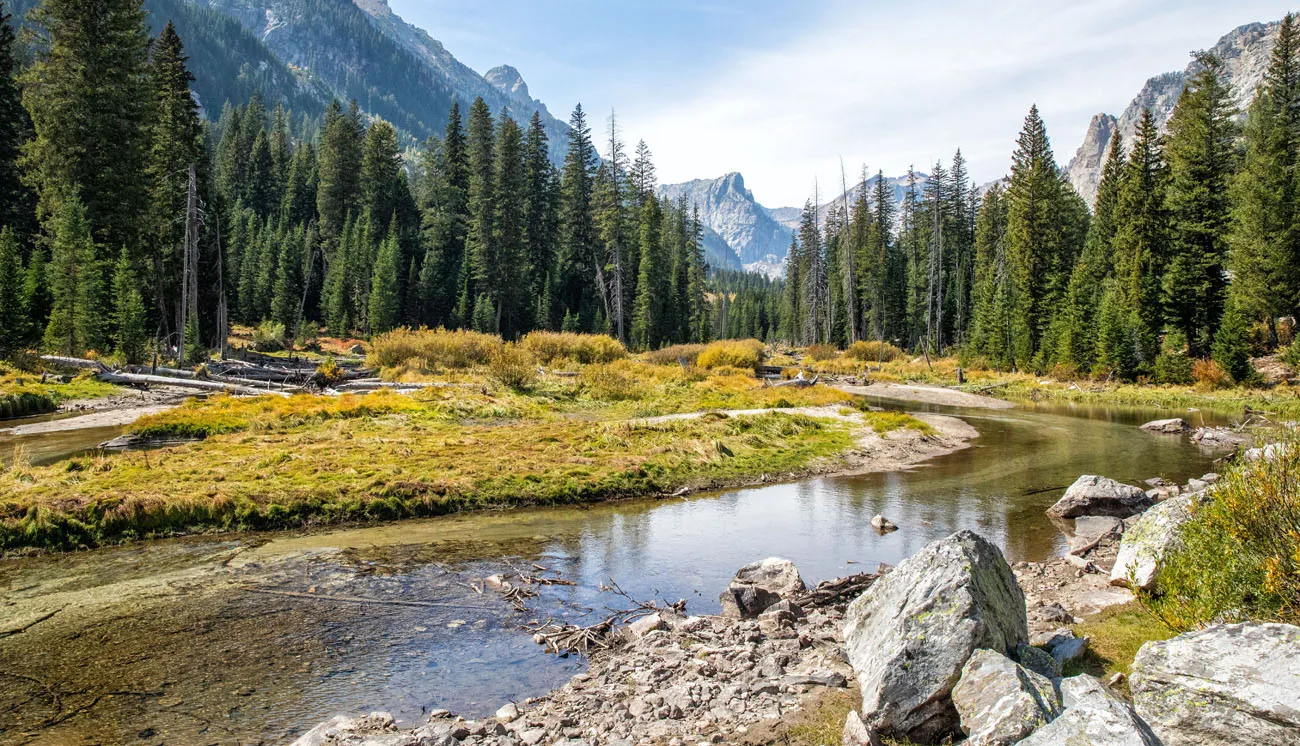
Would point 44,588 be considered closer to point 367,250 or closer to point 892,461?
point 892,461

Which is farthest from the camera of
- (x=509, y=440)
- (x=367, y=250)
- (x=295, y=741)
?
(x=367, y=250)

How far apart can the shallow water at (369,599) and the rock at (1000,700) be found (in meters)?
4.62

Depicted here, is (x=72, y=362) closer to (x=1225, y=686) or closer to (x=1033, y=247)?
(x=1225, y=686)

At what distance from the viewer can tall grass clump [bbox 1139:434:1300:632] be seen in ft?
20.1

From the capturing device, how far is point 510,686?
799cm

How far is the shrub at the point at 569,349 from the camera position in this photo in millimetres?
44062

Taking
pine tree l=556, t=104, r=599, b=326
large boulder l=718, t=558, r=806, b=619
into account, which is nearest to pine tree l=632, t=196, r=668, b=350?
pine tree l=556, t=104, r=599, b=326

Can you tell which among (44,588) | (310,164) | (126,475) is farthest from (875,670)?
(310,164)

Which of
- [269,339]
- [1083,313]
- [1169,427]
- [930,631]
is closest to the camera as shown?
[930,631]

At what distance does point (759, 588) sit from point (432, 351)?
3342 cm

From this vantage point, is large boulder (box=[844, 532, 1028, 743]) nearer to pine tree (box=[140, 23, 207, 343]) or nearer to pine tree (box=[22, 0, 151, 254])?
pine tree (box=[22, 0, 151, 254])

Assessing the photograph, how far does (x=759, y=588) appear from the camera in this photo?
33.1 ft

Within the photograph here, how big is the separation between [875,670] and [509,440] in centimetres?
1708

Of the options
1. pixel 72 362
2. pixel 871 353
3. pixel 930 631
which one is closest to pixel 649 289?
pixel 871 353
